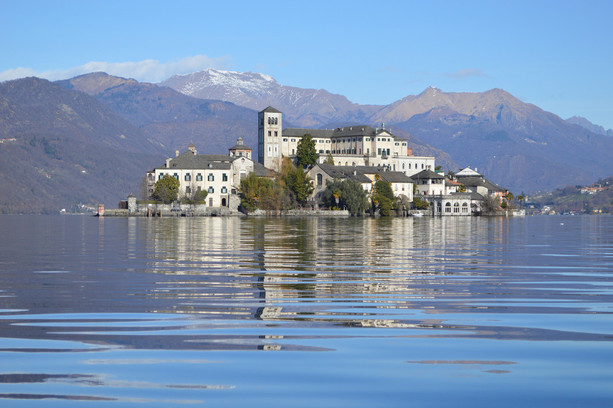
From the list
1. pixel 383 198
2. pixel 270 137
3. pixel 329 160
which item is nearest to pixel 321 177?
pixel 383 198

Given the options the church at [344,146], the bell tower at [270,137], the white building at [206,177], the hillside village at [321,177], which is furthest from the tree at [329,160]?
the white building at [206,177]

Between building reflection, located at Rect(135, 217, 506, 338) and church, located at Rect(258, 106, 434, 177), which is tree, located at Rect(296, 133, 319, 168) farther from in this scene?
building reflection, located at Rect(135, 217, 506, 338)

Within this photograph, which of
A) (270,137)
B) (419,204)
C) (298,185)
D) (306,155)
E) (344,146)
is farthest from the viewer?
(344,146)

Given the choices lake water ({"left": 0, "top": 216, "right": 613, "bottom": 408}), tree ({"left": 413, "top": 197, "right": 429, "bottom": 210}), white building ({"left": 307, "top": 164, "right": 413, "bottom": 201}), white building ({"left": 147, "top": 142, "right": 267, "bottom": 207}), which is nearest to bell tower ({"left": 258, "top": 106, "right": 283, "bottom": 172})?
white building ({"left": 307, "top": 164, "right": 413, "bottom": 201})

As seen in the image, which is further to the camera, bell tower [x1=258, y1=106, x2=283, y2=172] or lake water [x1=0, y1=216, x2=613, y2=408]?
bell tower [x1=258, y1=106, x2=283, y2=172]

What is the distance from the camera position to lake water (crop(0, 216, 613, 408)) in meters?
9.84

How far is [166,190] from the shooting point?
14538 cm

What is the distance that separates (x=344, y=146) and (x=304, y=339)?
586 ft

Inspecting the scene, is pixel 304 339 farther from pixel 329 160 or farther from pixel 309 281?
pixel 329 160

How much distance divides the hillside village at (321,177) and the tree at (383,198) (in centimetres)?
44

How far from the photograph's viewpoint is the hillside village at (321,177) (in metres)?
148

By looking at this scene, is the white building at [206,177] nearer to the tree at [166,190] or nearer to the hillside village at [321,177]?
the hillside village at [321,177]

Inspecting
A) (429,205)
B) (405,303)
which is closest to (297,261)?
(405,303)

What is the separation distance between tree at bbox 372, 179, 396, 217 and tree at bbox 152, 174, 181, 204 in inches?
1438
